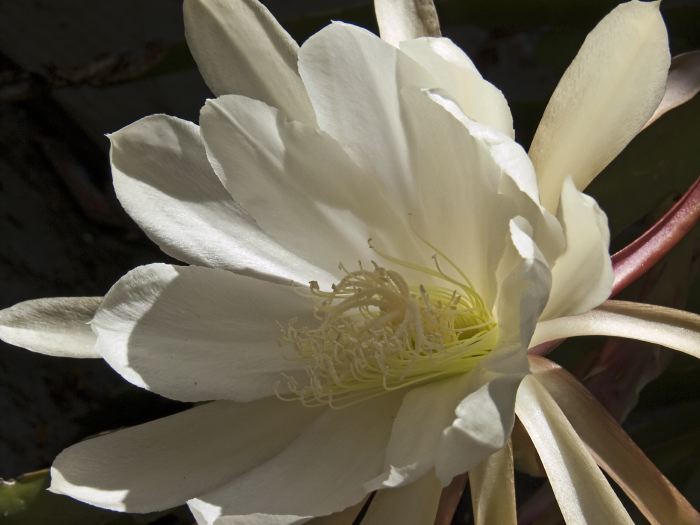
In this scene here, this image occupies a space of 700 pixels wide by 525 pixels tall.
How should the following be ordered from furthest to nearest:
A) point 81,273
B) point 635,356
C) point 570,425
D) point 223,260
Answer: point 81,273 → point 635,356 → point 223,260 → point 570,425

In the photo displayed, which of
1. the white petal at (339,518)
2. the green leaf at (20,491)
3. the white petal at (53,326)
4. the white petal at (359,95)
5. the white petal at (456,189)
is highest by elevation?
the white petal at (359,95)

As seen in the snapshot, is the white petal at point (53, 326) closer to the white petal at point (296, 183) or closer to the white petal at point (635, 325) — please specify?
the white petal at point (296, 183)

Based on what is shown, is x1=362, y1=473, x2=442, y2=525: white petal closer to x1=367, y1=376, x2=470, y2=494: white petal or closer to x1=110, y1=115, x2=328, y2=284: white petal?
x1=367, y1=376, x2=470, y2=494: white petal

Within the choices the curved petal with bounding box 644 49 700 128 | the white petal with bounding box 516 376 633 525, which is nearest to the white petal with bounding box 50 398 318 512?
the white petal with bounding box 516 376 633 525

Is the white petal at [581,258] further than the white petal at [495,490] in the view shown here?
No

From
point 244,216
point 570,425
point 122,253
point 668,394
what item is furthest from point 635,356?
point 122,253

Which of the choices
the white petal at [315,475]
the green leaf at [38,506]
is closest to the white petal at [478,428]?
the white petal at [315,475]

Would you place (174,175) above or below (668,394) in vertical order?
above

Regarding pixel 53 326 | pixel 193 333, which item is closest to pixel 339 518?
pixel 193 333

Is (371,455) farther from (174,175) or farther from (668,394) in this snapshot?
(668,394)
